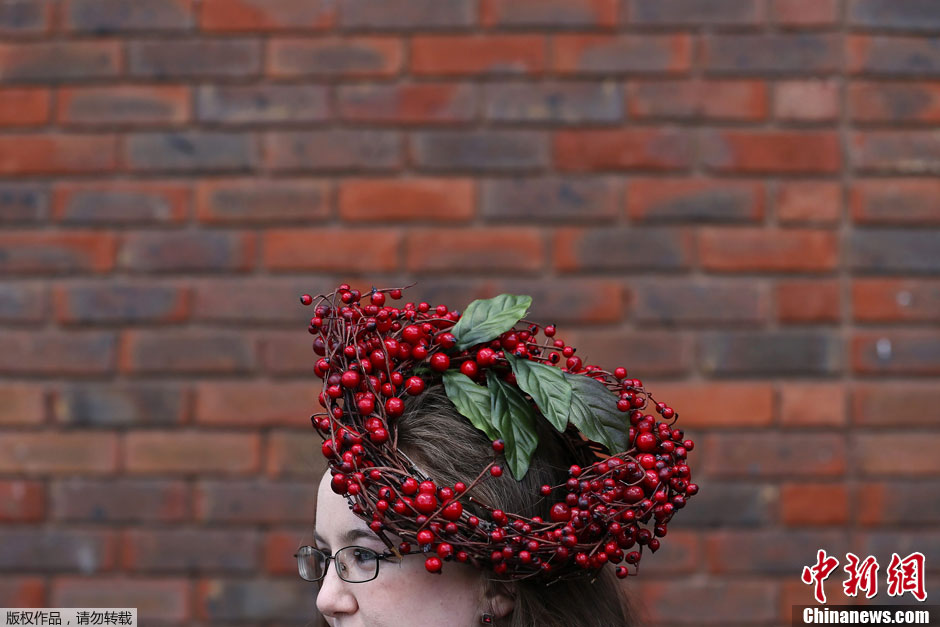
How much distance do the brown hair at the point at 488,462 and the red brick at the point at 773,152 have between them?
92cm

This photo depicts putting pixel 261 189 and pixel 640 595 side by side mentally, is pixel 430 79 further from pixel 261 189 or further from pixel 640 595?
pixel 640 595

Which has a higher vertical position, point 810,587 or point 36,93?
point 36,93

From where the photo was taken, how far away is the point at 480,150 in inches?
78.3

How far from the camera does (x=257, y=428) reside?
1978mm

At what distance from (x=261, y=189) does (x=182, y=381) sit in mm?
465

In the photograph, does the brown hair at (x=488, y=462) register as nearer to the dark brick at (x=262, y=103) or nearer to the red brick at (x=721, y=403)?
the red brick at (x=721, y=403)

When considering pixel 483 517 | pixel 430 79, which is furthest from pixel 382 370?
pixel 430 79

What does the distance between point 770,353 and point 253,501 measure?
3.89 ft

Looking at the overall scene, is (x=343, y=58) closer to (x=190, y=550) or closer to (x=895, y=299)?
(x=190, y=550)

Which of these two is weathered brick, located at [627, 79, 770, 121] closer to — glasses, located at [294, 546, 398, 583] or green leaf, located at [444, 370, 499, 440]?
green leaf, located at [444, 370, 499, 440]

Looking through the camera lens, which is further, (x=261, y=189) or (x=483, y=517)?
(x=261, y=189)

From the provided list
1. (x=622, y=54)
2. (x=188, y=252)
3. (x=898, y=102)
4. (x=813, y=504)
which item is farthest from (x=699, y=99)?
(x=188, y=252)

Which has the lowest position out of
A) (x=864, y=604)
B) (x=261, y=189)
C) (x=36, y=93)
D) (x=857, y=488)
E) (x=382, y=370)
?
(x=864, y=604)

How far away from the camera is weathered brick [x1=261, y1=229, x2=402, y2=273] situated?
1985 mm
